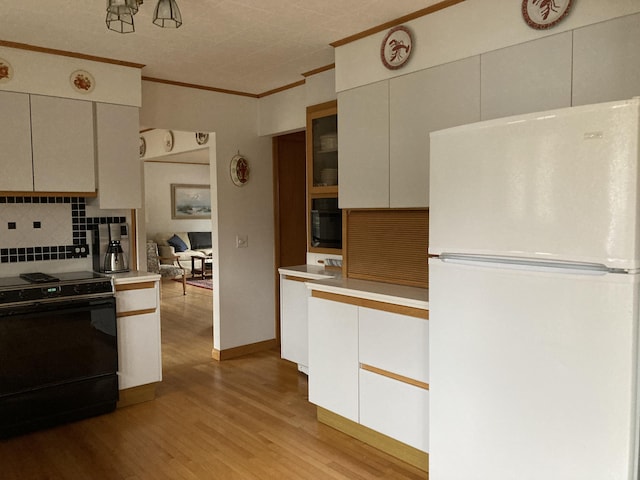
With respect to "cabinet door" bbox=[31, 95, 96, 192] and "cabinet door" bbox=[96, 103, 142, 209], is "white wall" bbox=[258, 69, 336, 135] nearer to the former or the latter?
"cabinet door" bbox=[96, 103, 142, 209]

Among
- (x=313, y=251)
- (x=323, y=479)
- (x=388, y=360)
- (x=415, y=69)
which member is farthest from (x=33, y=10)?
(x=323, y=479)

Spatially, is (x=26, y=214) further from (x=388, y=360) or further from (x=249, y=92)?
(x=388, y=360)

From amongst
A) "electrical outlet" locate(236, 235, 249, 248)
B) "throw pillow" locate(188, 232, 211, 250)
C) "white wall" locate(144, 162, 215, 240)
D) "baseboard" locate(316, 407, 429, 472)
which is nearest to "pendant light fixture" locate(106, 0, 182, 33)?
"baseboard" locate(316, 407, 429, 472)

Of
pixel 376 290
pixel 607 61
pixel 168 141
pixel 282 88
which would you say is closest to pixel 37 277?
pixel 376 290

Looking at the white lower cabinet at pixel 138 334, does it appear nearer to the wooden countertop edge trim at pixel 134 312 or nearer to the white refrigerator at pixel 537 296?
the wooden countertop edge trim at pixel 134 312

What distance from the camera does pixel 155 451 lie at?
113 inches

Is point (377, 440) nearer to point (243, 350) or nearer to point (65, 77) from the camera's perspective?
point (243, 350)

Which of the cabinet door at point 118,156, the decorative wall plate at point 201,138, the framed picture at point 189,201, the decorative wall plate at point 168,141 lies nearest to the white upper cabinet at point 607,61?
the cabinet door at point 118,156

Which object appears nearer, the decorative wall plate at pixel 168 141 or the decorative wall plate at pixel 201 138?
the decorative wall plate at pixel 201 138

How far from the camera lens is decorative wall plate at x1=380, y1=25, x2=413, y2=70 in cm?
290

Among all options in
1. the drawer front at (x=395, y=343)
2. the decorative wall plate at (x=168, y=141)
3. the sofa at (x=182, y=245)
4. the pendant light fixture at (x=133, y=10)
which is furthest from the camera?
the sofa at (x=182, y=245)

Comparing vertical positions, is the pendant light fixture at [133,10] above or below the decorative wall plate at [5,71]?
below

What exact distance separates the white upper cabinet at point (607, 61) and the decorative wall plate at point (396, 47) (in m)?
0.96

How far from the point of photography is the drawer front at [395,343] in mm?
2506
